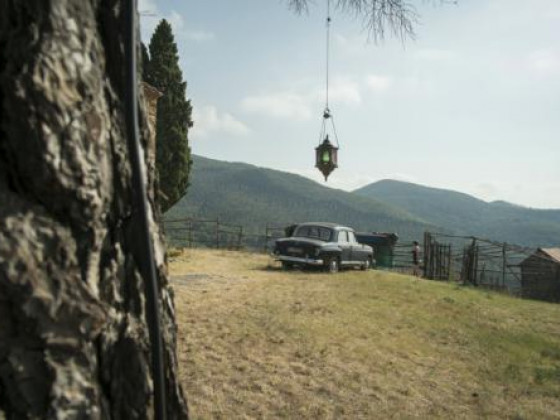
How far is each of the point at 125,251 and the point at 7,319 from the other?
329 millimetres

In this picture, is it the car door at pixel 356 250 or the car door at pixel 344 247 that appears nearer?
the car door at pixel 344 247

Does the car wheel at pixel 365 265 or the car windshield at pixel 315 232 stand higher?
the car windshield at pixel 315 232

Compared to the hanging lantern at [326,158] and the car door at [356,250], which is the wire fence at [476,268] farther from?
the hanging lantern at [326,158]

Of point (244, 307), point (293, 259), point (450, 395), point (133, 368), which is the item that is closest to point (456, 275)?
point (293, 259)

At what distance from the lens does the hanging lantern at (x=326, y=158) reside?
12.6m

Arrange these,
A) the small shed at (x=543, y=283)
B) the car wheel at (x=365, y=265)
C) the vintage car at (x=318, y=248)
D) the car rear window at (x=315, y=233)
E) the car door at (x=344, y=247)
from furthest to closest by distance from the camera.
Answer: the small shed at (x=543, y=283) < the car wheel at (x=365, y=265) < the car door at (x=344, y=247) < the car rear window at (x=315, y=233) < the vintage car at (x=318, y=248)

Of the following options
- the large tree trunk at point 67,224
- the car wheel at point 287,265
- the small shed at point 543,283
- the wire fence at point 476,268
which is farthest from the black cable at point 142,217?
the small shed at point 543,283

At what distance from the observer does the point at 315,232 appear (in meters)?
18.3

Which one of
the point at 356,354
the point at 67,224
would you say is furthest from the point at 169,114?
the point at 67,224

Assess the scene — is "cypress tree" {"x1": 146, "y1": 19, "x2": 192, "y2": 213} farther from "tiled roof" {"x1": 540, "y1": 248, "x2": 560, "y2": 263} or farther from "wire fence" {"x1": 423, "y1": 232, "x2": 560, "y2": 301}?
"tiled roof" {"x1": 540, "y1": 248, "x2": 560, "y2": 263}

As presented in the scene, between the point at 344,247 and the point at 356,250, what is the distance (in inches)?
42.7

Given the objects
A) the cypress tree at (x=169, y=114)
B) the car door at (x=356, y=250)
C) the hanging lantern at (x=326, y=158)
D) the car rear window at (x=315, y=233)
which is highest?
the cypress tree at (x=169, y=114)

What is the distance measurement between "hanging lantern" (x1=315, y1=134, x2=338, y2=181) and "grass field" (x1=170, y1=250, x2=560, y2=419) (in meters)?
2.96

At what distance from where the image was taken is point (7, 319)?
1253 millimetres
